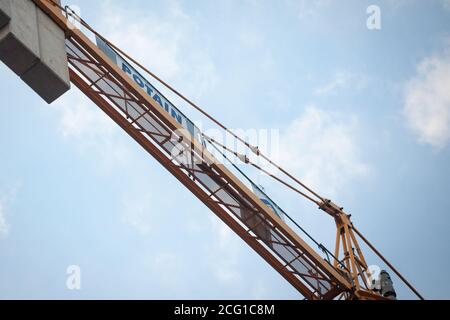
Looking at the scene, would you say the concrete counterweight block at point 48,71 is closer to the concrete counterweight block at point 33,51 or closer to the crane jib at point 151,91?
the concrete counterweight block at point 33,51

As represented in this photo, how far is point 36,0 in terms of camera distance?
1658 centimetres

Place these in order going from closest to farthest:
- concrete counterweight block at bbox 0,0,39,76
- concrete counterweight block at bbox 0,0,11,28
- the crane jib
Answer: concrete counterweight block at bbox 0,0,11,28 → concrete counterweight block at bbox 0,0,39,76 → the crane jib

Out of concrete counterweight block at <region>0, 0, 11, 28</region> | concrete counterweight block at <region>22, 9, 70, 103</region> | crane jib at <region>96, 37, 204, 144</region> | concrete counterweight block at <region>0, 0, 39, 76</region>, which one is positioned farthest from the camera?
crane jib at <region>96, 37, 204, 144</region>

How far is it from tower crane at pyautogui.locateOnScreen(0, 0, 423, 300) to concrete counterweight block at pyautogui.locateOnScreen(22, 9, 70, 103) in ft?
3.91

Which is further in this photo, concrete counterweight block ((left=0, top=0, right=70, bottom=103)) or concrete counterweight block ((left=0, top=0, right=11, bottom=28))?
concrete counterweight block ((left=0, top=0, right=70, bottom=103))

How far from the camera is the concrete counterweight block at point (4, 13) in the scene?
14180mm

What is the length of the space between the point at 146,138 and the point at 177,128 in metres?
1.17

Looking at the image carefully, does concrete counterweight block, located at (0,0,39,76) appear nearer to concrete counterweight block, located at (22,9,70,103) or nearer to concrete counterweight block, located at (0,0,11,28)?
concrete counterweight block, located at (0,0,11,28)

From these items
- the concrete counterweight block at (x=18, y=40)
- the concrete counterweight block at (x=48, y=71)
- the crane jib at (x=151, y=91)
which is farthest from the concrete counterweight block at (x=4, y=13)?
the crane jib at (x=151, y=91)

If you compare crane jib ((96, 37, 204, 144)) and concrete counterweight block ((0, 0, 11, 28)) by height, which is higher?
crane jib ((96, 37, 204, 144))

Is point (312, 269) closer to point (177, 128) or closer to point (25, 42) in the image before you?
point (177, 128)

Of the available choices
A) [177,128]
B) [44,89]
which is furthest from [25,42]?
[177,128]

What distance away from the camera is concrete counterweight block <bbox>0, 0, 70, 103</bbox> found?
14.5 metres

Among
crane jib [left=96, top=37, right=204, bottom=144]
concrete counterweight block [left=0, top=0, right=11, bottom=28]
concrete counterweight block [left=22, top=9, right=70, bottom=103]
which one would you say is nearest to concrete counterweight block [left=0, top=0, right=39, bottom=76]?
concrete counterweight block [left=0, top=0, right=11, bottom=28]
